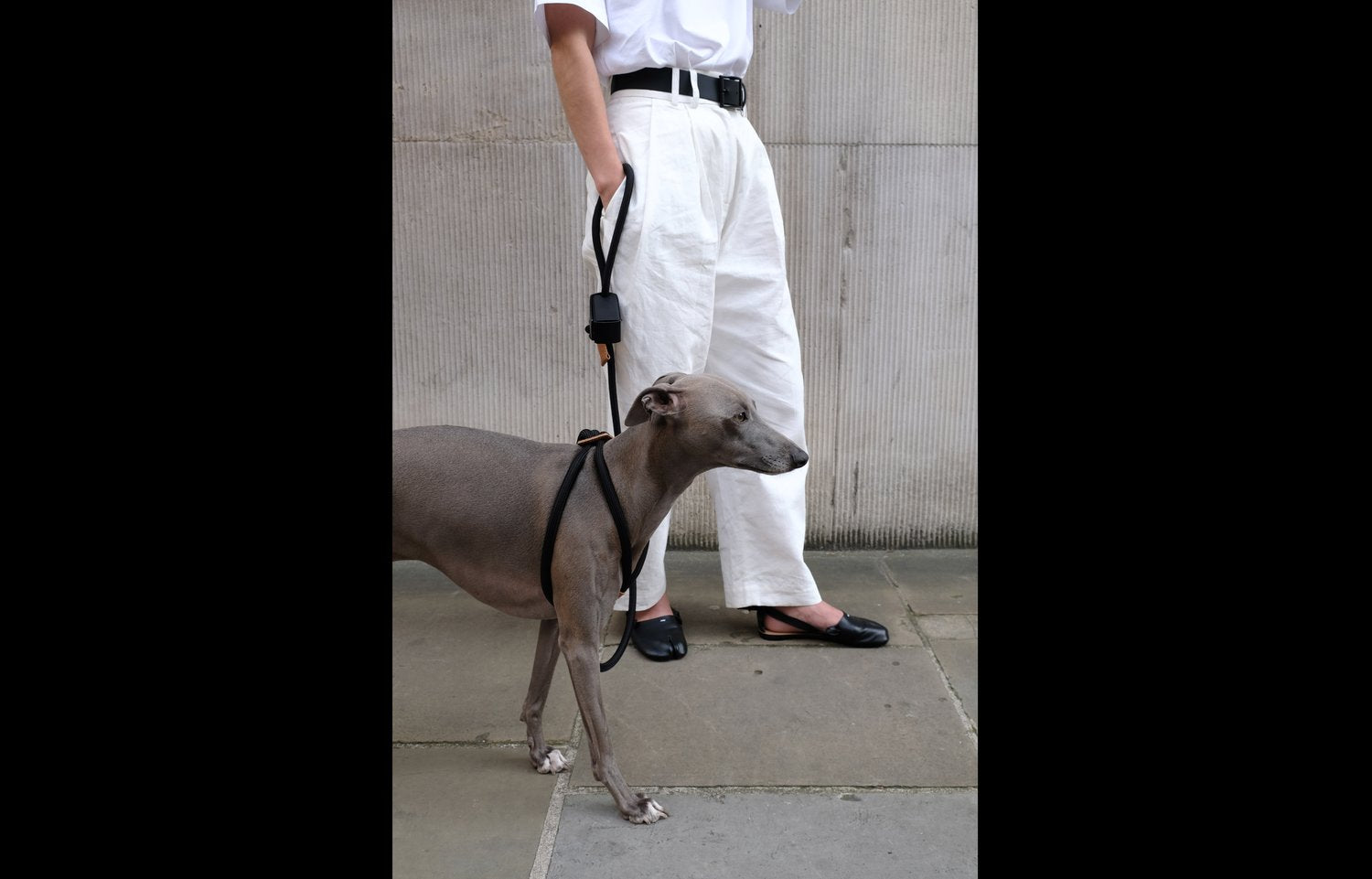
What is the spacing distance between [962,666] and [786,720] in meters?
0.66

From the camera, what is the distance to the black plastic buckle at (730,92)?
2.78 metres

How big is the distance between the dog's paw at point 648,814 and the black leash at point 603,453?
30 centimetres

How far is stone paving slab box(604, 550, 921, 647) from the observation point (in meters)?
3.24

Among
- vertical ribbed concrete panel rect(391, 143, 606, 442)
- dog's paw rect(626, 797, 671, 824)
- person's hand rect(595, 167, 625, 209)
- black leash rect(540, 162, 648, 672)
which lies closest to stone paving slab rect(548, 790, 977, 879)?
dog's paw rect(626, 797, 671, 824)

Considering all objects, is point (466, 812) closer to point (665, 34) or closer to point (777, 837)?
point (777, 837)

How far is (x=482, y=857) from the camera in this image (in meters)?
2.05

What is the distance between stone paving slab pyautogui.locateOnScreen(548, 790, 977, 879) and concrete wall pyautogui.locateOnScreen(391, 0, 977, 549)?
185cm

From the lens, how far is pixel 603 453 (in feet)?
7.30

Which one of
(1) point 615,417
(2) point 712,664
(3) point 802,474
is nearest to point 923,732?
(2) point 712,664

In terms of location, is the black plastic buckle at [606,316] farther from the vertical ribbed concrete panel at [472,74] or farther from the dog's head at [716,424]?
the vertical ribbed concrete panel at [472,74]

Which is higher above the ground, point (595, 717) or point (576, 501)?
point (576, 501)

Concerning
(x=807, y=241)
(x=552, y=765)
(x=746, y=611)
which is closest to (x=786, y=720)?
(x=552, y=765)

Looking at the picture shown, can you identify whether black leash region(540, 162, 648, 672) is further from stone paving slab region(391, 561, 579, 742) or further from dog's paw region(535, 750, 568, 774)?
stone paving slab region(391, 561, 579, 742)

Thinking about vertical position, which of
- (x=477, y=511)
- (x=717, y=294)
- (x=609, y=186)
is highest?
(x=609, y=186)
